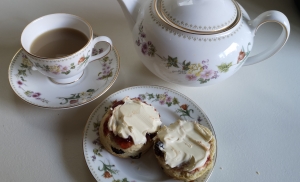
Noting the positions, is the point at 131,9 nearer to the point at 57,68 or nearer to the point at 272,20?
the point at 57,68

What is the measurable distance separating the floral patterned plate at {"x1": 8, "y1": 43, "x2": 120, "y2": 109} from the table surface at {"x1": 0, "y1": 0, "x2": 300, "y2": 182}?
0.04m

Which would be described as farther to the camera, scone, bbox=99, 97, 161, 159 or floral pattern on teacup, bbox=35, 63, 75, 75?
floral pattern on teacup, bbox=35, 63, 75, 75

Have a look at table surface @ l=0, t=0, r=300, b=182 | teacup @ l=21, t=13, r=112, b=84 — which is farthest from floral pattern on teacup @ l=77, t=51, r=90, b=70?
table surface @ l=0, t=0, r=300, b=182

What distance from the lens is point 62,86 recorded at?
→ 78cm

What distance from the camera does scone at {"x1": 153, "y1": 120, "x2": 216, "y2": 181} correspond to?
1.86 ft

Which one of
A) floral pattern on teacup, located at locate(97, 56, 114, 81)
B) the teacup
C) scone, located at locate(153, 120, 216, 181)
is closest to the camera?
scone, located at locate(153, 120, 216, 181)

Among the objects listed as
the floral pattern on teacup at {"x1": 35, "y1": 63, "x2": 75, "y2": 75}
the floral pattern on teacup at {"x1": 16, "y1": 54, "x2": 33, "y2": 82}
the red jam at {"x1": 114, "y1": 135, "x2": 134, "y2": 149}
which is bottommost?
the red jam at {"x1": 114, "y1": 135, "x2": 134, "y2": 149}

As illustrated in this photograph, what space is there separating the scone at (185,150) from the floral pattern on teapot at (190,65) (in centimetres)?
14

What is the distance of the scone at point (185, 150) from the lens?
0.57m

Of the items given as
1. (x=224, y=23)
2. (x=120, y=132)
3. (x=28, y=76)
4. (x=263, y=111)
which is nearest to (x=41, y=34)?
(x=28, y=76)

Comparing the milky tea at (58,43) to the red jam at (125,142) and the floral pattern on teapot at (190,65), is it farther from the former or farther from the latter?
the red jam at (125,142)

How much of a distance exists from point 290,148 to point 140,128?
0.45m

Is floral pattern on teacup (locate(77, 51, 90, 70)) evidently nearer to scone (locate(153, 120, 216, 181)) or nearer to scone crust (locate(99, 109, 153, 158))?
scone crust (locate(99, 109, 153, 158))

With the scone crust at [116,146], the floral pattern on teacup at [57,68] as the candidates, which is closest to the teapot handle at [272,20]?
the scone crust at [116,146]
